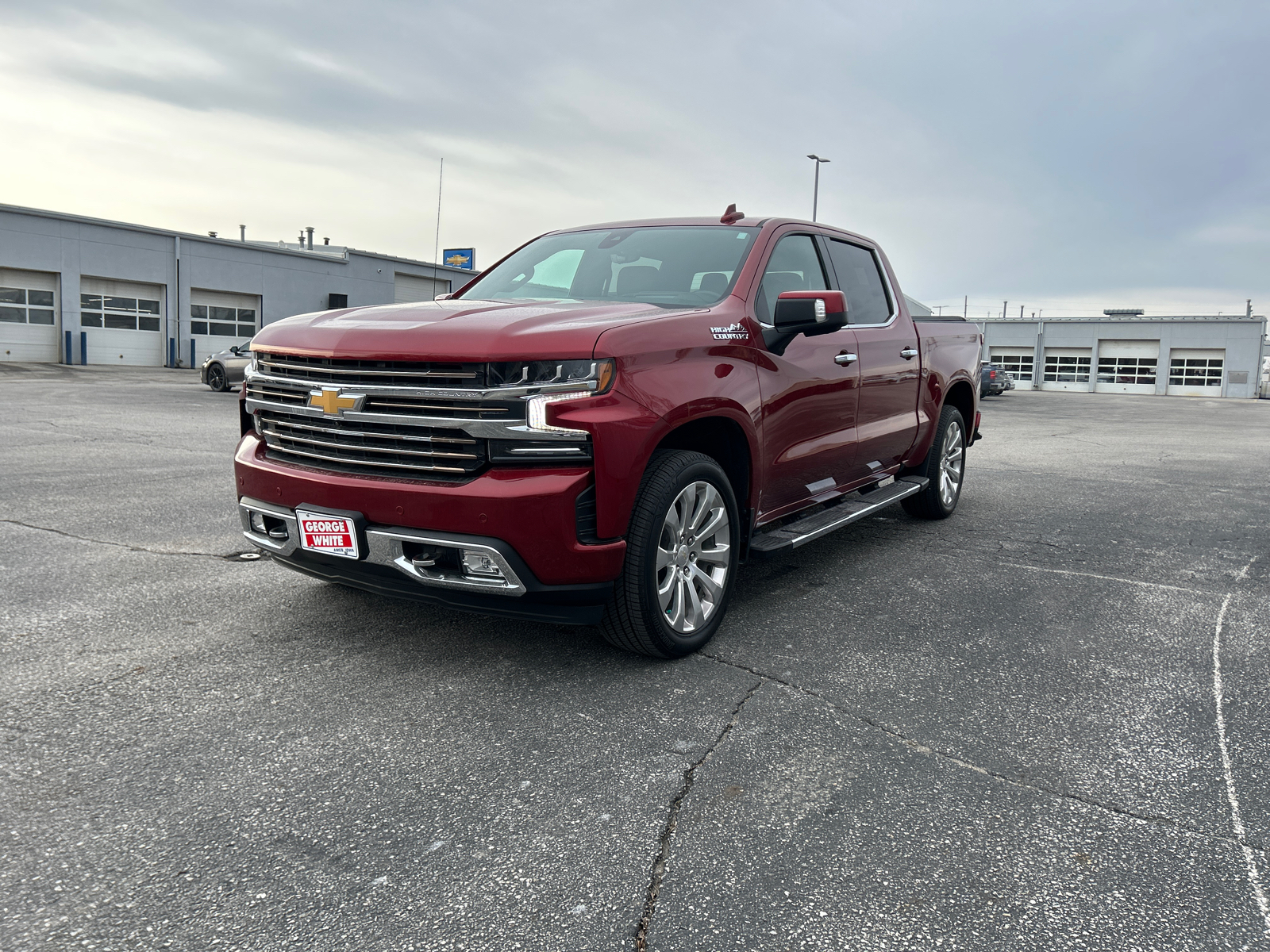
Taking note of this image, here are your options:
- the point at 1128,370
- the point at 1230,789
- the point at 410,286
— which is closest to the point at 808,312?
the point at 1230,789

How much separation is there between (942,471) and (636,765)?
183 inches

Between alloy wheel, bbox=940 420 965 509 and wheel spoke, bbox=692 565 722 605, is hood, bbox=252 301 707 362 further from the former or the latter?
alloy wheel, bbox=940 420 965 509

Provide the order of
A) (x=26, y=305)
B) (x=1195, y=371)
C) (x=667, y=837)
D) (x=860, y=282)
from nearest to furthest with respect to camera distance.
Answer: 1. (x=667, y=837)
2. (x=860, y=282)
3. (x=26, y=305)
4. (x=1195, y=371)

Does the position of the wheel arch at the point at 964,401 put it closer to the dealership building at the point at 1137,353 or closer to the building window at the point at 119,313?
the building window at the point at 119,313

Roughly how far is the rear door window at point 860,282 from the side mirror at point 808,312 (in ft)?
3.17

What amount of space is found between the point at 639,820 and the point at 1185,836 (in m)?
1.47

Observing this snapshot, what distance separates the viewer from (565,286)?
4.66m

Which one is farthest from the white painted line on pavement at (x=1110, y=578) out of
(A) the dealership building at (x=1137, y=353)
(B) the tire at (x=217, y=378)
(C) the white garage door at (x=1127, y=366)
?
(C) the white garage door at (x=1127, y=366)

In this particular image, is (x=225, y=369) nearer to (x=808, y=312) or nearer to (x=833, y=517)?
(x=833, y=517)

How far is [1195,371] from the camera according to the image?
5988cm

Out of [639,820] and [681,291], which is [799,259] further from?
[639,820]


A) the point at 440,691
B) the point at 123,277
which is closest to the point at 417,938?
the point at 440,691

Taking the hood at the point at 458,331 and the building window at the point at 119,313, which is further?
the building window at the point at 119,313

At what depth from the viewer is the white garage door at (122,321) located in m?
34.4
